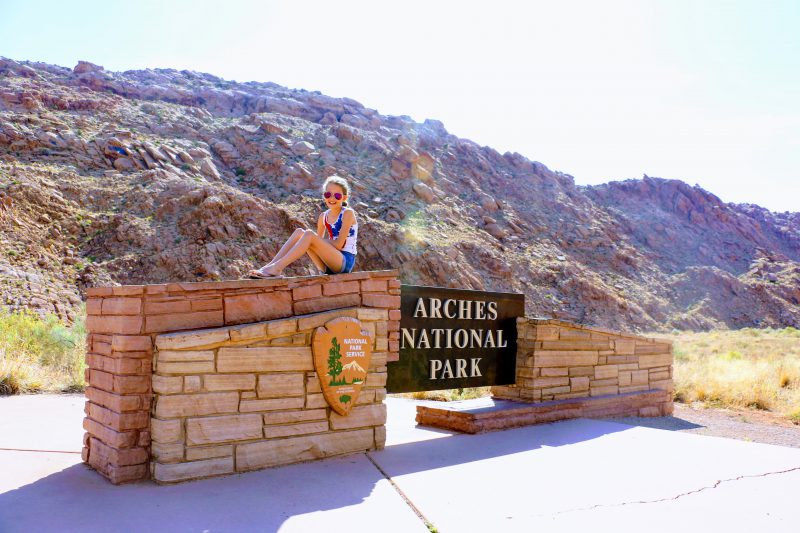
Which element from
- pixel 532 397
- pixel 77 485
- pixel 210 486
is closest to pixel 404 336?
pixel 532 397

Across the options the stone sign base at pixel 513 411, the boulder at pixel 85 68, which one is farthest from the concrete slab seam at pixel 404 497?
the boulder at pixel 85 68

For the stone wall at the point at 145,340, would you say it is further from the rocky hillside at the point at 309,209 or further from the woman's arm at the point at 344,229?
the rocky hillside at the point at 309,209

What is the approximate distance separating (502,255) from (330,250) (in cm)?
2722

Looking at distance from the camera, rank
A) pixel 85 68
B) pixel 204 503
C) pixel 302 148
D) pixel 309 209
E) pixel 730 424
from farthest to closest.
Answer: pixel 85 68 < pixel 302 148 < pixel 309 209 < pixel 730 424 < pixel 204 503

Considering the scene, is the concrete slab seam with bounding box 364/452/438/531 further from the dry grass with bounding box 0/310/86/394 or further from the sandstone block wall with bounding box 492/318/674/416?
the dry grass with bounding box 0/310/86/394

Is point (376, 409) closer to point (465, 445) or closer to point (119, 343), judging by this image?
point (465, 445)

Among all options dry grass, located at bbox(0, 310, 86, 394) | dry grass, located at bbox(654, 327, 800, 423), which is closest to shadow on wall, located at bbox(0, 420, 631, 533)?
dry grass, located at bbox(0, 310, 86, 394)

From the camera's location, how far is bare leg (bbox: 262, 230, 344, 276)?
202 inches

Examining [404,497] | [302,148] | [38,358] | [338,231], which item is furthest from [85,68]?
[404,497]

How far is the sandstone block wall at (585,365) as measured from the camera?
24.2ft

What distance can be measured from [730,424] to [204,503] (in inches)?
326

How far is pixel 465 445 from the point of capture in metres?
6.05

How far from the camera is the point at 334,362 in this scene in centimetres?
513

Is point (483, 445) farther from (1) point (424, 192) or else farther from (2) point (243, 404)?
(1) point (424, 192)
